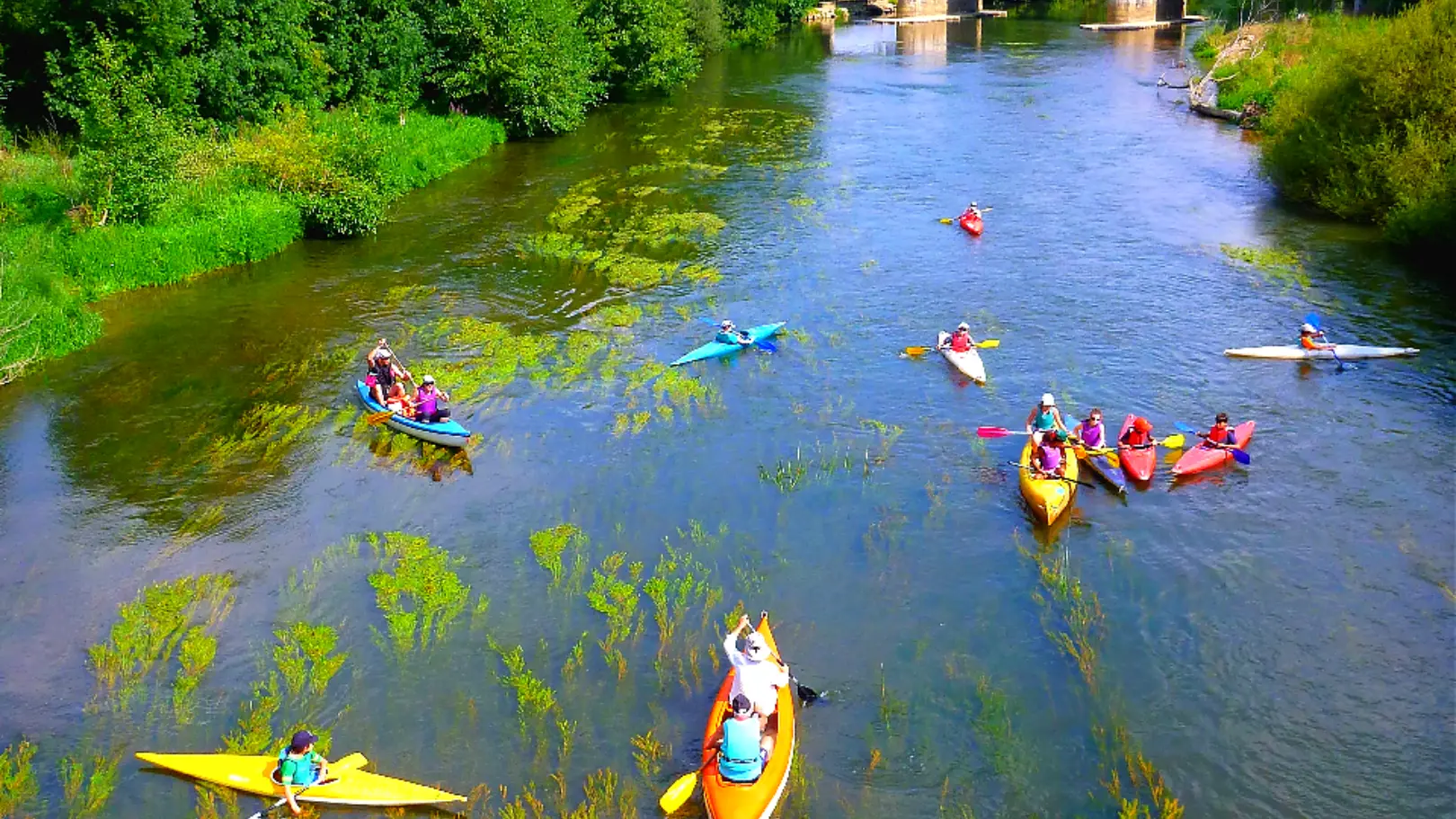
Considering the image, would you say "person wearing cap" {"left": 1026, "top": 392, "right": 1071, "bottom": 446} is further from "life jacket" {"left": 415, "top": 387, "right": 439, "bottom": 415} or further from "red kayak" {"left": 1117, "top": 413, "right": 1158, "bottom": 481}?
"life jacket" {"left": 415, "top": 387, "right": 439, "bottom": 415}

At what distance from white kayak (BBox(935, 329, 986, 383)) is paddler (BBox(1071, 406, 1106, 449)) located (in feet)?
14.1

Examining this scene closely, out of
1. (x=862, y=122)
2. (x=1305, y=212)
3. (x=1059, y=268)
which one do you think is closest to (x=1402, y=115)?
(x=1305, y=212)

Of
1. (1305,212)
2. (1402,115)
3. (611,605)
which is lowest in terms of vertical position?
(611,605)

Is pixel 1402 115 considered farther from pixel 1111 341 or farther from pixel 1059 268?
pixel 1111 341

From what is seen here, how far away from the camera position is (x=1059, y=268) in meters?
34.9

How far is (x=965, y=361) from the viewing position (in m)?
27.5

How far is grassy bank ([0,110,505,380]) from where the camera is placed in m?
29.9

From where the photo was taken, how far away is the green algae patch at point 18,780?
14827mm

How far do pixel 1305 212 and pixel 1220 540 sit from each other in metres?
24.0

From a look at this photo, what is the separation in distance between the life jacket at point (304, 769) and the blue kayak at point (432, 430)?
33.2ft

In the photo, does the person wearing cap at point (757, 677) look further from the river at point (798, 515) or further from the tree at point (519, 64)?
the tree at point (519, 64)

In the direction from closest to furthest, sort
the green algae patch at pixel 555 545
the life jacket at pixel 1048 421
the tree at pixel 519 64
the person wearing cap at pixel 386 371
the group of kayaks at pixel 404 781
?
1. the group of kayaks at pixel 404 781
2. the green algae patch at pixel 555 545
3. the life jacket at pixel 1048 421
4. the person wearing cap at pixel 386 371
5. the tree at pixel 519 64

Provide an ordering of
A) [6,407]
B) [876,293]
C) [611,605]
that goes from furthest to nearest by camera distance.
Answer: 1. [876,293]
2. [6,407]
3. [611,605]

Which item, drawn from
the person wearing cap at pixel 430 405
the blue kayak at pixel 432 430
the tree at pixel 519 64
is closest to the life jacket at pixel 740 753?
the blue kayak at pixel 432 430
